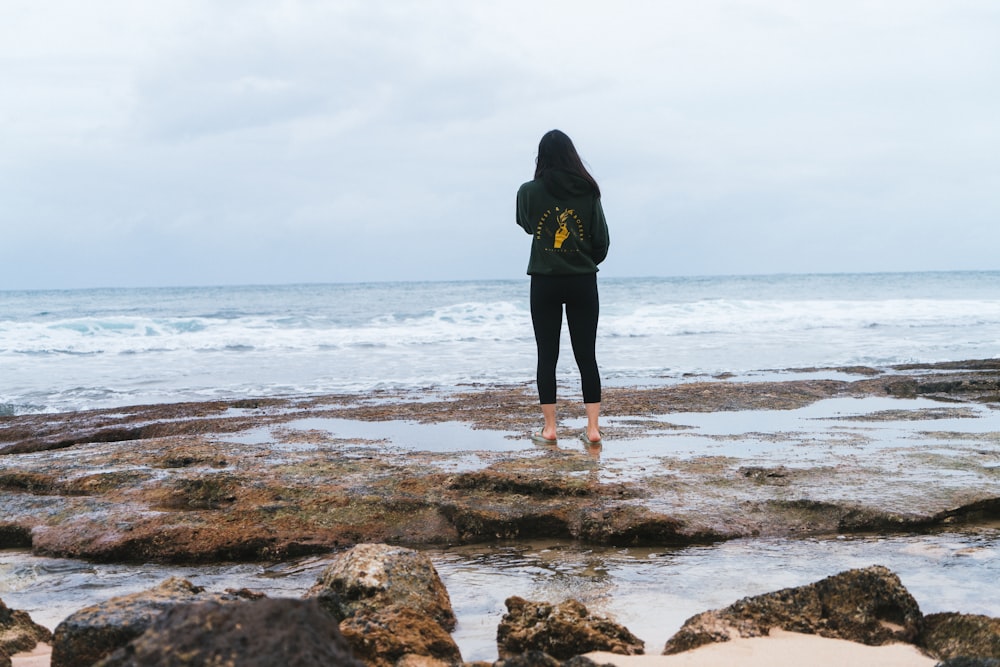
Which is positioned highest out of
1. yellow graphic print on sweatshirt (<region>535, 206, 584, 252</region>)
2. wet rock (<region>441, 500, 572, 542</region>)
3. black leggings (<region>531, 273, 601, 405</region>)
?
yellow graphic print on sweatshirt (<region>535, 206, 584, 252</region>)

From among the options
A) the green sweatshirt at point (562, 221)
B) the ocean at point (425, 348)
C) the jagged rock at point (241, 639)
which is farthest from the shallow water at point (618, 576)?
the ocean at point (425, 348)

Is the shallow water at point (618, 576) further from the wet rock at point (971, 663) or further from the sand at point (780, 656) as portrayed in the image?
the wet rock at point (971, 663)

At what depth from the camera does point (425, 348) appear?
747 inches

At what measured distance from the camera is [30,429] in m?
7.62

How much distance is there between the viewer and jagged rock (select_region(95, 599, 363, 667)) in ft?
A: 4.57

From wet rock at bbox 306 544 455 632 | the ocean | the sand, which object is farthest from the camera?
the ocean

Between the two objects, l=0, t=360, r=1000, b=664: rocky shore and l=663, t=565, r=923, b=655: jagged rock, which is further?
l=0, t=360, r=1000, b=664: rocky shore

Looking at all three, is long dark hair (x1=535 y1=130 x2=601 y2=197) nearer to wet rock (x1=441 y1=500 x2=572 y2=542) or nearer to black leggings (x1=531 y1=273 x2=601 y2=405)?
black leggings (x1=531 y1=273 x2=601 y2=405)

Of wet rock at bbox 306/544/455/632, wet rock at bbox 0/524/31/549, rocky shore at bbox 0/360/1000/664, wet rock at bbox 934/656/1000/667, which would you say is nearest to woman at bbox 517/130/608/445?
rocky shore at bbox 0/360/1000/664

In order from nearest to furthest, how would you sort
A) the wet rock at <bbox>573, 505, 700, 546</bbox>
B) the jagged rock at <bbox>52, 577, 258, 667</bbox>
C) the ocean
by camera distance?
1. the jagged rock at <bbox>52, 577, 258, 667</bbox>
2. the wet rock at <bbox>573, 505, 700, 546</bbox>
3. the ocean

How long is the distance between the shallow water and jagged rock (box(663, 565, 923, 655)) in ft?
0.60

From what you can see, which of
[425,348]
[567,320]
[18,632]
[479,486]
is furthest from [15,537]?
[425,348]

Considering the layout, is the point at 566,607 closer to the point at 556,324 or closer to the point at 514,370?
the point at 556,324

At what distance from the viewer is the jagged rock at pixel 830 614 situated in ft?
7.76
